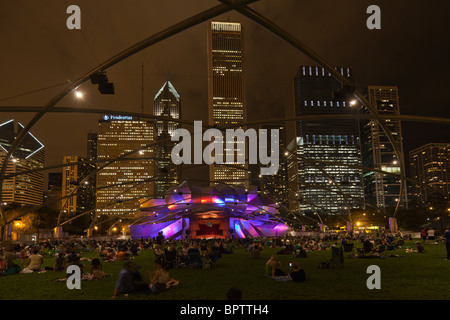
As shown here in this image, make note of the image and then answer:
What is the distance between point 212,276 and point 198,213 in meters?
65.1

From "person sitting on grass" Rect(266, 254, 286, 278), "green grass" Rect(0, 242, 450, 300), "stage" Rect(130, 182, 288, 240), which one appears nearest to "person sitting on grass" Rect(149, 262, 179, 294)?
"green grass" Rect(0, 242, 450, 300)

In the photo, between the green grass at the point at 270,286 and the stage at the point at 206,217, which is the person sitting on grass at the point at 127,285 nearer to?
the green grass at the point at 270,286

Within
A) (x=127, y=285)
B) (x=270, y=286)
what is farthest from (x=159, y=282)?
(x=270, y=286)

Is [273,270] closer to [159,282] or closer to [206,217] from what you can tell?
[159,282]

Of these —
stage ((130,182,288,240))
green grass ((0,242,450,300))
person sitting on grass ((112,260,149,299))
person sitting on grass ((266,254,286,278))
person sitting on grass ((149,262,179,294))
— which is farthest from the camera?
stage ((130,182,288,240))

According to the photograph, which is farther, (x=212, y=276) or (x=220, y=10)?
(x=212, y=276)

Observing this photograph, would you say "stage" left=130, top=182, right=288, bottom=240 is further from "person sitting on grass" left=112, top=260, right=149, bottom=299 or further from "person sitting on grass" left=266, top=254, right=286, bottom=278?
"person sitting on grass" left=112, top=260, right=149, bottom=299

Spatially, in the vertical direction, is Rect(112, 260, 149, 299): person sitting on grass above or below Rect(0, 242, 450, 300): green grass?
above

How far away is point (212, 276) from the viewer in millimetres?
15148

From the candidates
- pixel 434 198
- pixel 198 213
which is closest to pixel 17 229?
pixel 198 213

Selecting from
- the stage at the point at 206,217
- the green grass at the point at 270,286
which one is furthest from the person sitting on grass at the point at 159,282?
the stage at the point at 206,217

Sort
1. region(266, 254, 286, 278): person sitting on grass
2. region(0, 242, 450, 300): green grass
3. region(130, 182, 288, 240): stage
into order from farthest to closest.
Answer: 1. region(130, 182, 288, 240): stage
2. region(266, 254, 286, 278): person sitting on grass
3. region(0, 242, 450, 300): green grass
